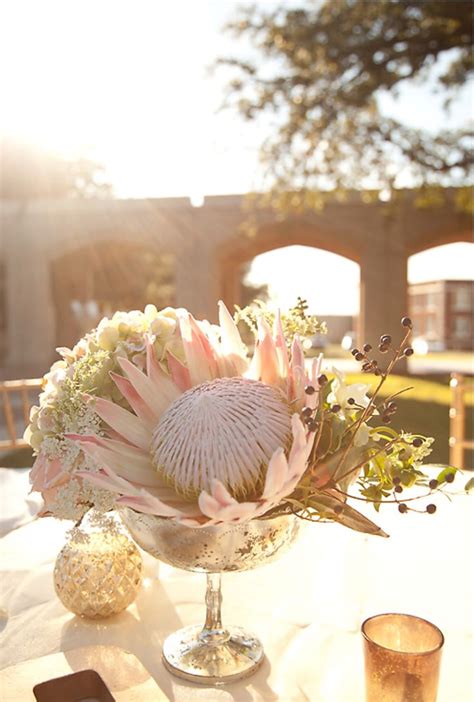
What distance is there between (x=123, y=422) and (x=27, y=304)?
1277 cm

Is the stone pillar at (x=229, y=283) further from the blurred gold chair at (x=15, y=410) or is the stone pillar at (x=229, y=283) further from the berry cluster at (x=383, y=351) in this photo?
the berry cluster at (x=383, y=351)

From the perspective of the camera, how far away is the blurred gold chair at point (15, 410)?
2.36 meters

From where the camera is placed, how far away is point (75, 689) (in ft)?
2.23

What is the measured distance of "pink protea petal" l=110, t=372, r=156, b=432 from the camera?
2.50 ft

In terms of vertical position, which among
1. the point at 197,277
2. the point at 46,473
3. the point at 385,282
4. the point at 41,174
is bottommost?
the point at 46,473

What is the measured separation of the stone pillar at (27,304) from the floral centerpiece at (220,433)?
12.4 m

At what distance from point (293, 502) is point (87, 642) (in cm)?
43

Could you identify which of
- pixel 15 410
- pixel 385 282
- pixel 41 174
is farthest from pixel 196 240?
pixel 41 174

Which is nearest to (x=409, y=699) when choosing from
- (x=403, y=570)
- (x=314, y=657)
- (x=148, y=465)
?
(x=314, y=657)

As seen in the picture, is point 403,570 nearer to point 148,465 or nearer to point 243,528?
point 243,528

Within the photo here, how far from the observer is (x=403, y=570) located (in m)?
1.14

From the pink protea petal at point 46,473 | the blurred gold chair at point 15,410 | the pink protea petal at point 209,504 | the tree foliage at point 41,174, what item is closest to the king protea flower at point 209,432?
the pink protea petal at point 209,504

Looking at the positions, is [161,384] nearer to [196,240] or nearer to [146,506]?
[146,506]

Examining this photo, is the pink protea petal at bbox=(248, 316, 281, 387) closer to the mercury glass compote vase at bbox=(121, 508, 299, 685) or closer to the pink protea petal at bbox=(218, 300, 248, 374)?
the pink protea petal at bbox=(218, 300, 248, 374)
